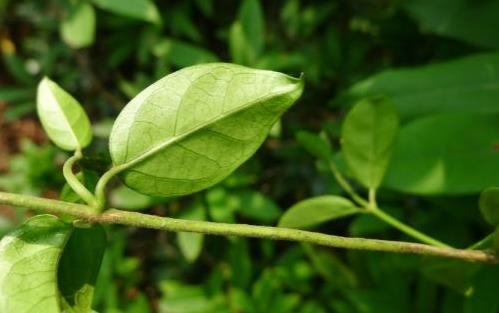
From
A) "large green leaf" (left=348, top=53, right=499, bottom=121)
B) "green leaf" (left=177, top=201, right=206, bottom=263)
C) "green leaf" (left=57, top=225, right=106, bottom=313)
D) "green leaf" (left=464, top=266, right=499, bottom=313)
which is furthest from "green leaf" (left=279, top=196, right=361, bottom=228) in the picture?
"green leaf" (left=177, top=201, right=206, bottom=263)

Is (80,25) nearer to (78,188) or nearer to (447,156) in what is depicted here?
(447,156)

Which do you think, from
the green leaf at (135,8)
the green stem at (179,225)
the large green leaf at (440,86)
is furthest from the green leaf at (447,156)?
the green leaf at (135,8)

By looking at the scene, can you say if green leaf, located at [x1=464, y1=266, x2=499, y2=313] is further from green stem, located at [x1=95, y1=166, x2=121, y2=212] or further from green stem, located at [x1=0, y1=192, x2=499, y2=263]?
green stem, located at [x1=95, y1=166, x2=121, y2=212]

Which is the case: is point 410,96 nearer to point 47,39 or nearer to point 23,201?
point 23,201

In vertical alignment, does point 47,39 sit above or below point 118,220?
below

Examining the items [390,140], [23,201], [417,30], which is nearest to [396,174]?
[390,140]

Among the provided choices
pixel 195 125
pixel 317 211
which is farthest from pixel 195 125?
pixel 317 211
